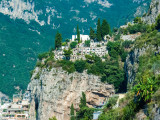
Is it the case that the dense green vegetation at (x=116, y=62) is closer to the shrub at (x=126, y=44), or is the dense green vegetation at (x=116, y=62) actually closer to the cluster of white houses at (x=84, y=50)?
the shrub at (x=126, y=44)

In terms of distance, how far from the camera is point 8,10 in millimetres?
145000

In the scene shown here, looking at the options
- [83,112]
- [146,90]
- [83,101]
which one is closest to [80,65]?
[83,101]

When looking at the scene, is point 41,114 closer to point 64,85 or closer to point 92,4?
point 64,85

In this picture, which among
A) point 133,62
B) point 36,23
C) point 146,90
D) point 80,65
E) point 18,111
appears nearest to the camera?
point 146,90

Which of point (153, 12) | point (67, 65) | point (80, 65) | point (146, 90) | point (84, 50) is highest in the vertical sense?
point (153, 12)

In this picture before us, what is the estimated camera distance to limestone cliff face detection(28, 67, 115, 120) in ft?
243

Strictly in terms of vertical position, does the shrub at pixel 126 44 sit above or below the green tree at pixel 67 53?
above

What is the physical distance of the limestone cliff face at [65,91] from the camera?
73938 millimetres

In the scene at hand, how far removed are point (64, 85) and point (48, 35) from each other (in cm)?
5942

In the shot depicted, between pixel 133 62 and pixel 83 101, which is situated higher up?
pixel 133 62

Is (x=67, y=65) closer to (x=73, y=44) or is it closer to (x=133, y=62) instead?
(x=73, y=44)

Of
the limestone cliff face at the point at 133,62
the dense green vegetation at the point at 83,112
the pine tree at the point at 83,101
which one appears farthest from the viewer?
the pine tree at the point at 83,101

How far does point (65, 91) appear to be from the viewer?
74562 mm

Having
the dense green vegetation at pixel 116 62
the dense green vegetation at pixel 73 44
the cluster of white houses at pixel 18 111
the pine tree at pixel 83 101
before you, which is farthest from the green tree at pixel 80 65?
the cluster of white houses at pixel 18 111
